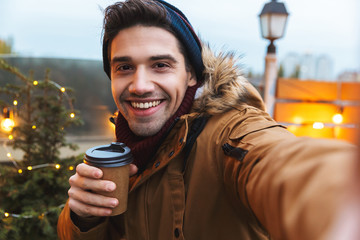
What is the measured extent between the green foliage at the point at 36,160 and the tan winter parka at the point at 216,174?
131 cm

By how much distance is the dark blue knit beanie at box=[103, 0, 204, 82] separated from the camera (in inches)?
62.2

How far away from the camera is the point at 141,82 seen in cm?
145

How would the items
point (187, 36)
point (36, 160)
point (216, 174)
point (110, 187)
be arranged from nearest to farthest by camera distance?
point (110, 187), point (216, 174), point (187, 36), point (36, 160)

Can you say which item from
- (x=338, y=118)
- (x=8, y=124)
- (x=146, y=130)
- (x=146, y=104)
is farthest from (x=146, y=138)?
(x=338, y=118)

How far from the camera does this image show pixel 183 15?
1711mm

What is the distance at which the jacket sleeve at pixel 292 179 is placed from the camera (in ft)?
1.82

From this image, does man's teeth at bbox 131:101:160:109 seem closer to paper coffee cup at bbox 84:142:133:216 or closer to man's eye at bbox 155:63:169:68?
man's eye at bbox 155:63:169:68

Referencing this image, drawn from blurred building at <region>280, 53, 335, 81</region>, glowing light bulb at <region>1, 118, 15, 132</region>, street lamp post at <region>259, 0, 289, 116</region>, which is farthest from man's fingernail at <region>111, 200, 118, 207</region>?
blurred building at <region>280, 53, 335, 81</region>

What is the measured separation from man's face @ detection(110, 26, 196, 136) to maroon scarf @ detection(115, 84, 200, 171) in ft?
0.13

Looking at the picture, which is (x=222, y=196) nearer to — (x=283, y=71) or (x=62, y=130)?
(x=62, y=130)

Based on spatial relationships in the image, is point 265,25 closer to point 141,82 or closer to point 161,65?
point 161,65

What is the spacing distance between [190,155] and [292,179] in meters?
0.63

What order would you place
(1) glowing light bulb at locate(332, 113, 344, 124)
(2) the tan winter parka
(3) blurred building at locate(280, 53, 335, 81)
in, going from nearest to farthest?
(2) the tan winter parka
(3) blurred building at locate(280, 53, 335, 81)
(1) glowing light bulb at locate(332, 113, 344, 124)

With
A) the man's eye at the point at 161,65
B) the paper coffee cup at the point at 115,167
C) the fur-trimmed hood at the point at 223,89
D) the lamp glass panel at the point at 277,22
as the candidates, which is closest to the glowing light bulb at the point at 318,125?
the lamp glass panel at the point at 277,22
